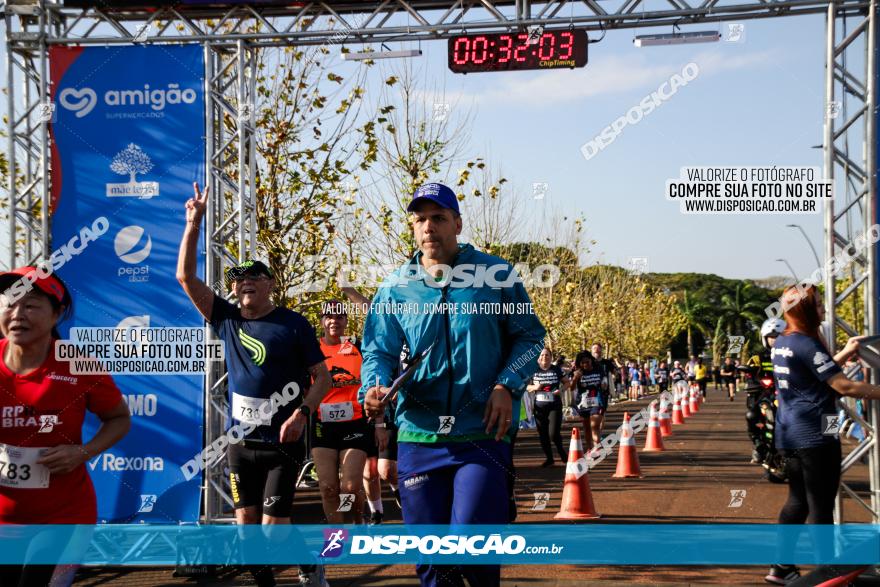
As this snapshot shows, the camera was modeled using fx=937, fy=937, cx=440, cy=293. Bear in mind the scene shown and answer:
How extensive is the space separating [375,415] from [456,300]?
0.62 meters

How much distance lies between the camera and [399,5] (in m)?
8.95

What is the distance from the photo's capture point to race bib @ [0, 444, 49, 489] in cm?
383

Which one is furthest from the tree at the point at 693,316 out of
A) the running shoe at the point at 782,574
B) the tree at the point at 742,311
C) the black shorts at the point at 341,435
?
the running shoe at the point at 782,574

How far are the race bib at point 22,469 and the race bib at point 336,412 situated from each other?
4.44 meters

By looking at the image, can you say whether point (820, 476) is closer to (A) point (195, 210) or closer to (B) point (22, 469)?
(A) point (195, 210)

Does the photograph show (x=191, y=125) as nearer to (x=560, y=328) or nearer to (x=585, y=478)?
(x=585, y=478)

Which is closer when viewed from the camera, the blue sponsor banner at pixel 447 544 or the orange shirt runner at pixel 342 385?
the blue sponsor banner at pixel 447 544

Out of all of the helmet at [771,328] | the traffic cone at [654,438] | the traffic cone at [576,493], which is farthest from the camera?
the traffic cone at [654,438]

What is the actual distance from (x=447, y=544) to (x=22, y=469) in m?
1.83

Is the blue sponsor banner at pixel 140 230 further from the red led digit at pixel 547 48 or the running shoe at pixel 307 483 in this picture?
the running shoe at pixel 307 483

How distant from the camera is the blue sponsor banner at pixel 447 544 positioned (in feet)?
13.0

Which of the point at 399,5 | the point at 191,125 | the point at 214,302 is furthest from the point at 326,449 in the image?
the point at 399,5

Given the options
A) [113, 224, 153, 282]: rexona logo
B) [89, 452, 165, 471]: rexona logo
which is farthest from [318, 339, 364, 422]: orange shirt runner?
[113, 224, 153, 282]: rexona logo

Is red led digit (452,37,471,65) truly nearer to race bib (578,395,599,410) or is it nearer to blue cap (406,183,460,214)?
blue cap (406,183,460,214)
